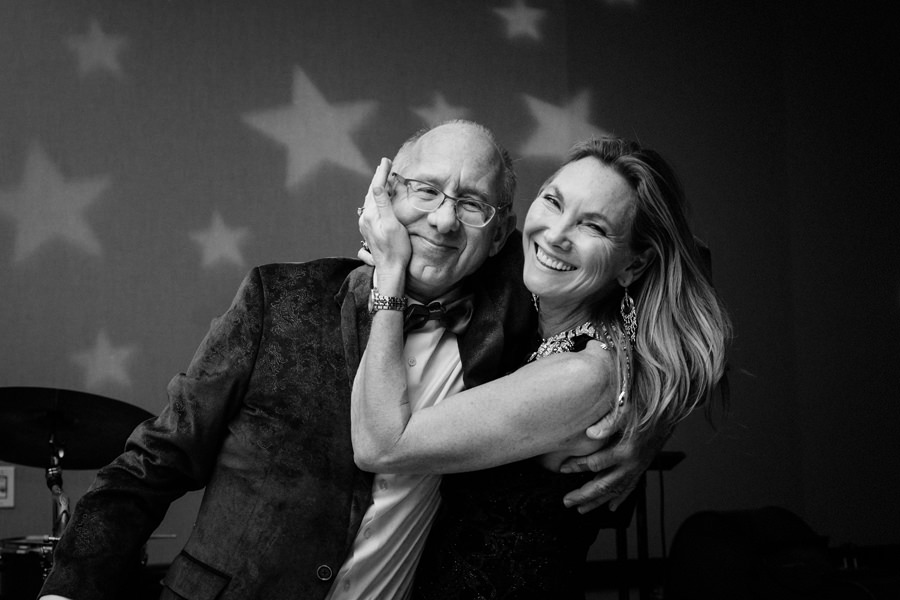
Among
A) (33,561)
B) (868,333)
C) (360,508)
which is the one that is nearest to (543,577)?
(360,508)

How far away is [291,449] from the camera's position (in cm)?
158

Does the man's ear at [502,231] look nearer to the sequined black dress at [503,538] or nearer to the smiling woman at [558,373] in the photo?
the smiling woman at [558,373]

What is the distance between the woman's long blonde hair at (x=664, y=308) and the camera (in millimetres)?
1709

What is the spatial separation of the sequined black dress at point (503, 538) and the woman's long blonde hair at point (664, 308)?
0.63 feet

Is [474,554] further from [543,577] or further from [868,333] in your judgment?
[868,333]

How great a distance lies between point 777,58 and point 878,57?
0.60 meters

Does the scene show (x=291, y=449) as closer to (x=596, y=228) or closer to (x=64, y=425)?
(x=596, y=228)

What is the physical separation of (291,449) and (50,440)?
219 cm

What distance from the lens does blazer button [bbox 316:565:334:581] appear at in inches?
61.0

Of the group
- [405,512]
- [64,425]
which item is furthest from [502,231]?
[64,425]

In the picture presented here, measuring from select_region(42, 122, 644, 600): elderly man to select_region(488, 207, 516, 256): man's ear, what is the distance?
6 centimetres

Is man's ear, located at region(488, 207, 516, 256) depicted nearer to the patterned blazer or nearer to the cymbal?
the patterned blazer

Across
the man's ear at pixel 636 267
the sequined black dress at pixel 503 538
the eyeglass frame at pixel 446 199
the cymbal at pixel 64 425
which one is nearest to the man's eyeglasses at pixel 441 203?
the eyeglass frame at pixel 446 199

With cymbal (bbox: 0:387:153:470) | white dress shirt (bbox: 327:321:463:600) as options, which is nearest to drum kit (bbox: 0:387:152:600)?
cymbal (bbox: 0:387:153:470)
